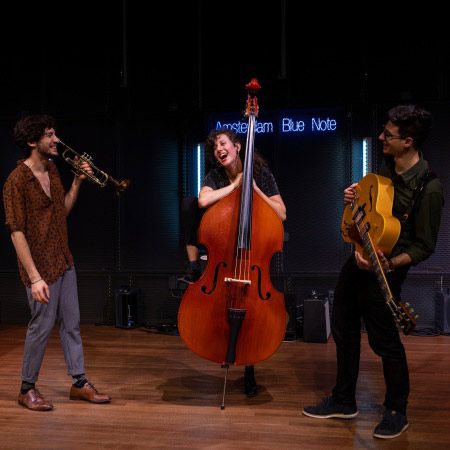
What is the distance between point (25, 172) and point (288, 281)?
11.2 ft

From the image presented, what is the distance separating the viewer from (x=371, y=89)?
6.04 meters

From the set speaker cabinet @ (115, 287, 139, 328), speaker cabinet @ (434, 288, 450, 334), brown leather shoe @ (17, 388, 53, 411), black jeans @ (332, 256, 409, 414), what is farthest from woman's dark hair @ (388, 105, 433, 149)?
speaker cabinet @ (115, 287, 139, 328)

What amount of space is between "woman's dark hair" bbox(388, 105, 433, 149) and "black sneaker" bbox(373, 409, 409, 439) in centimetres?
140

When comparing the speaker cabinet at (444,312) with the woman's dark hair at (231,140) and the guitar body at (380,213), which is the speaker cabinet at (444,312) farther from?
the guitar body at (380,213)

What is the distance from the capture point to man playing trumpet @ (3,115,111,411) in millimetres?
3301

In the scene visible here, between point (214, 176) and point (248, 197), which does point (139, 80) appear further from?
point (248, 197)

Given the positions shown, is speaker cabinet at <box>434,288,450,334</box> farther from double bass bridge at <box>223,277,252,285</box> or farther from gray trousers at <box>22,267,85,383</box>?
gray trousers at <box>22,267,85,383</box>

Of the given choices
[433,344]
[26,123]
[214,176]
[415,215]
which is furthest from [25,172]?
[433,344]

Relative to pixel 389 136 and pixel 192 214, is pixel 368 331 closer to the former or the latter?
pixel 389 136

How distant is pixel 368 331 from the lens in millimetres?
3057

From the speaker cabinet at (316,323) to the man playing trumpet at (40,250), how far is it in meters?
2.30

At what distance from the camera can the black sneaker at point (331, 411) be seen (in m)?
3.26

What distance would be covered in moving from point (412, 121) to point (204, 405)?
Answer: 200 cm

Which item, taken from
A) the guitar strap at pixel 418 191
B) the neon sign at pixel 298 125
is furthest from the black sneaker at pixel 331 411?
the neon sign at pixel 298 125
